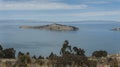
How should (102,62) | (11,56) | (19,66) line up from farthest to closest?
(11,56) → (102,62) → (19,66)

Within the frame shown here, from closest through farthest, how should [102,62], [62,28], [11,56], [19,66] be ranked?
[19,66] < [102,62] < [11,56] < [62,28]

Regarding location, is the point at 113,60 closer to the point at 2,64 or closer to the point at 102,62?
the point at 102,62

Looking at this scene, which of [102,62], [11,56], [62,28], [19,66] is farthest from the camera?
[62,28]

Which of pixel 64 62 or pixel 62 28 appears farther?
pixel 62 28

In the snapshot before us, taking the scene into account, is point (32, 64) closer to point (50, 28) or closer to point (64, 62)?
point (64, 62)

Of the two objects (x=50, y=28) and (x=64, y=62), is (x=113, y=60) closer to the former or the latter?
(x=64, y=62)

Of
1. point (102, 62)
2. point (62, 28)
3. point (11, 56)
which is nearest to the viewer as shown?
point (102, 62)

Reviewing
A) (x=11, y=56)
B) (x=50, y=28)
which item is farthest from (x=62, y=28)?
(x=11, y=56)

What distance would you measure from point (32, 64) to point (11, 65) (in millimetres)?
1748

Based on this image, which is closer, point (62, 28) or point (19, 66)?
point (19, 66)

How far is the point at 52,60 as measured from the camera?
29562 mm

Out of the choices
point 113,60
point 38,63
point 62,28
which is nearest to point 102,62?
point 113,60

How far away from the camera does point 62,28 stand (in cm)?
16325

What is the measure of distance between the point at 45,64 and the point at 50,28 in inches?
5421
